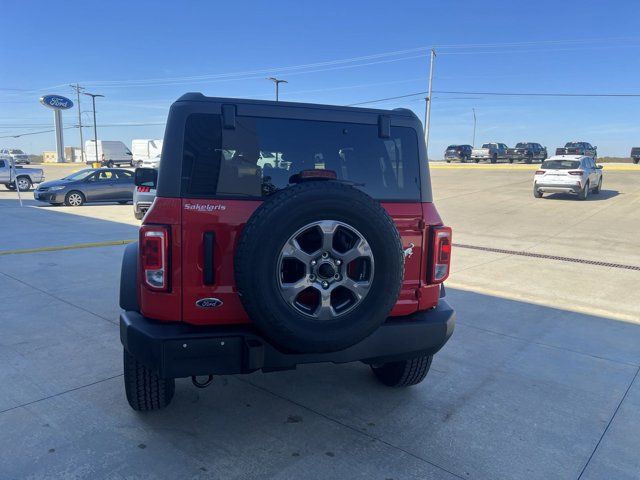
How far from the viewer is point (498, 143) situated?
150 ft

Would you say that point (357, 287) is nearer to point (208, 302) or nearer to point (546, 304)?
point (208, 302)

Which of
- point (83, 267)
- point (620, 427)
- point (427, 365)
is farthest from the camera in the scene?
point (83, 267)

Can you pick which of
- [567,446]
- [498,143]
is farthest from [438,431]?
[498,143]

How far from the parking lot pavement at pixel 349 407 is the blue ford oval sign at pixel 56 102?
253 ft

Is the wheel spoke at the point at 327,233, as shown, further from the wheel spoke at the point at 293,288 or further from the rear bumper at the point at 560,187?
the rear bumper at the point at 560,187

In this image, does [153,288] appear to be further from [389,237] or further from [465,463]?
[465,463]

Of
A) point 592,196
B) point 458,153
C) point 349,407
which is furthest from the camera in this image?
point 458,153

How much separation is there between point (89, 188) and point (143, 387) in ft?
53.9

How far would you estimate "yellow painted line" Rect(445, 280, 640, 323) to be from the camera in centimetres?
573

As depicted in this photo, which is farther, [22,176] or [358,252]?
[22,176]

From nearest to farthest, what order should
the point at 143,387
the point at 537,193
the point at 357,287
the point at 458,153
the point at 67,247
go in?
the point at 357,287 < the point at 143,387 < the point at 67,247 < the point at 537,193 < the point at 458,153

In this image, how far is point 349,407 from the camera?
3525 mm

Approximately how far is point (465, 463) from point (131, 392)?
2.12 meters

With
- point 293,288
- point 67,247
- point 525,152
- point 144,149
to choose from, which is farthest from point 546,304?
point 144,149
